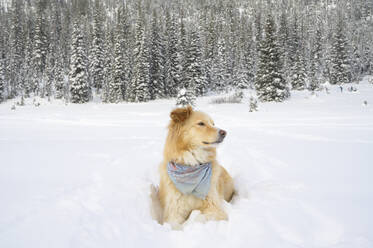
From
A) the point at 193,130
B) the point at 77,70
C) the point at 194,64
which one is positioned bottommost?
the point at 193,130

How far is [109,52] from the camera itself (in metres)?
43.8

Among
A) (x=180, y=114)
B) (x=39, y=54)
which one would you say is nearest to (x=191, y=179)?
(x=180, y=114)

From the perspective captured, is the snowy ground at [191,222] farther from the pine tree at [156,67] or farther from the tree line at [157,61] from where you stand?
the pine tree at [156,67]

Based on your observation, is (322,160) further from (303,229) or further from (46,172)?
(46,172)

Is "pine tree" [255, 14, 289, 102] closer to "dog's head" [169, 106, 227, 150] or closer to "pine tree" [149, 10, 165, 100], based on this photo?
"pine tree" [149, 10, 165, 100]

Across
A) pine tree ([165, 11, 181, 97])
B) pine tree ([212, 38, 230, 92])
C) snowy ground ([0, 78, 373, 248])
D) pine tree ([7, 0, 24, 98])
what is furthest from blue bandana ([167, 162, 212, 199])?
pine tree ([7, 0, 24, 98])

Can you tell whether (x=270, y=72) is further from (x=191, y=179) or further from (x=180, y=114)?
(x=191, y=179)

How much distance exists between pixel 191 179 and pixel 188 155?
354 mm

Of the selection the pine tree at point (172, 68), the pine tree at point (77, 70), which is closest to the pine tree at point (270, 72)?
the pine tree at point (172, 68)

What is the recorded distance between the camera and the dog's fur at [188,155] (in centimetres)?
314

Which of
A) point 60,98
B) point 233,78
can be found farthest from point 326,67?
point 60,98

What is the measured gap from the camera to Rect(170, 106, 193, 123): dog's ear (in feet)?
10.8

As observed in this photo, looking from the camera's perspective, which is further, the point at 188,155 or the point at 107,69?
the point at 107,69

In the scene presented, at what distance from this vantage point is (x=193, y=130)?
3248 millimetres
